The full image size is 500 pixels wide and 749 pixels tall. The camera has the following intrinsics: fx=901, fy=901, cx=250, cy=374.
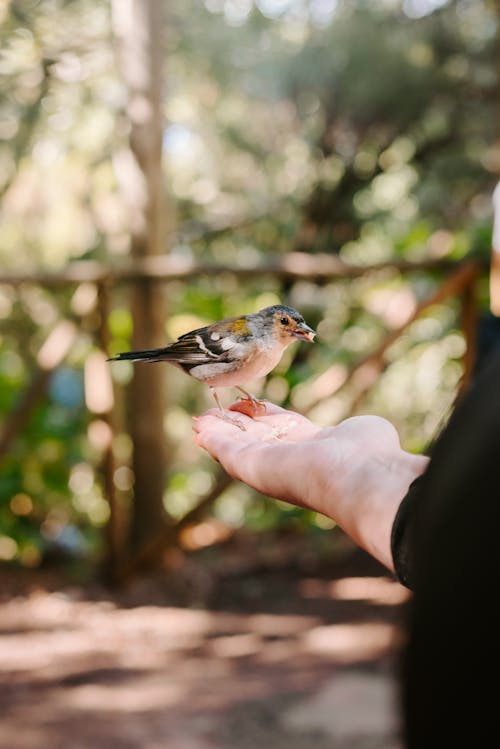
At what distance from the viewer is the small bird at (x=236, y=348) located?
1.29m

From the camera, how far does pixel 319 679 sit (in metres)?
4.41

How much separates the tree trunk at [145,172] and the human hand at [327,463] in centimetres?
337

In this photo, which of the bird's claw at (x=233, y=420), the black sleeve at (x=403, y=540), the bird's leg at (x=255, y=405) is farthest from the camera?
the bird's claw at (x=233, y=420)

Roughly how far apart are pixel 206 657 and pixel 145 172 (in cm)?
270

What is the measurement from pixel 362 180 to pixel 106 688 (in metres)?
4.77

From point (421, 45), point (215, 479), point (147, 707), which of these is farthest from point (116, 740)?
point (421, 45)

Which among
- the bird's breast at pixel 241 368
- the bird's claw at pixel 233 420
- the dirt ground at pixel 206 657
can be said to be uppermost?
the bird's breast at pixel 241 368

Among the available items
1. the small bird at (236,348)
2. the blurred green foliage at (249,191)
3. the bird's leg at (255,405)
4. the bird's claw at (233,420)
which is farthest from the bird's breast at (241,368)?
the blurred green foliage at (249,191)

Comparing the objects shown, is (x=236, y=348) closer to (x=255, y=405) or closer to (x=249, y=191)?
(x=255, y=405)

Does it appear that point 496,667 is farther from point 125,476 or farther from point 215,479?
point 125,476

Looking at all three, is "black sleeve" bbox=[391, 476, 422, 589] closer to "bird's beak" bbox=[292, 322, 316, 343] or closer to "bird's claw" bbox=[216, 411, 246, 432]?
"bird's beak" bbox=[292, 322, 316, 343]

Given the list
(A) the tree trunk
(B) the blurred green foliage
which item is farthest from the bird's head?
(A) the tree trunk

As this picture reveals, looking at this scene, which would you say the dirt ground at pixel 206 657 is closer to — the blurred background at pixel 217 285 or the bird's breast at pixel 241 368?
the blurred background at pixel 217 285

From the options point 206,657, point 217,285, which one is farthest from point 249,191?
point 206,657
